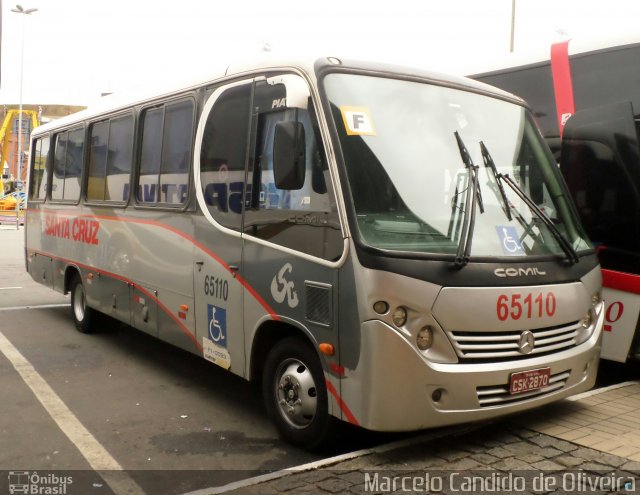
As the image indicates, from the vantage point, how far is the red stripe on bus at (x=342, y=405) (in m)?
4.32

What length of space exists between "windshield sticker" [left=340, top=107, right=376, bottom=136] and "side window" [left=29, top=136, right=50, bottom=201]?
707 centimetres

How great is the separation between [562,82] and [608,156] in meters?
1.33

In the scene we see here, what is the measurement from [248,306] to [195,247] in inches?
40.8

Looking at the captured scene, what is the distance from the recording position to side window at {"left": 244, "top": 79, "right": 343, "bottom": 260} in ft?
14.9

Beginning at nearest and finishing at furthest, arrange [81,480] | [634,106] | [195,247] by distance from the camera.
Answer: [81,480], [195,247], [634,106]

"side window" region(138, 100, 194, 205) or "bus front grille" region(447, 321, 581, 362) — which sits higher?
"side window" region(138, 100, 194, 205)

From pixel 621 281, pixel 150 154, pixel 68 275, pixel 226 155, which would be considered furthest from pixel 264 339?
pixel 68 275

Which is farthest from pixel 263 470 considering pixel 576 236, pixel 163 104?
pixel 163 104

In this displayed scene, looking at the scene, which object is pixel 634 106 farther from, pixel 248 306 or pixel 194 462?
pixel 194 462

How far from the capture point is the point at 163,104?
22.7 ft

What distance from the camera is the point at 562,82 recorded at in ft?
24.5

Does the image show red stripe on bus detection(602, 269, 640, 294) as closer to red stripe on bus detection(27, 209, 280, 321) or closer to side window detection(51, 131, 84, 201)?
red stripe on bus detection(27, 209, 280, 321)

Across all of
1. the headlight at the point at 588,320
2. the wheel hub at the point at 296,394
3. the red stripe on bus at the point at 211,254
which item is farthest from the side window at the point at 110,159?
the headlight at the point at 588,320

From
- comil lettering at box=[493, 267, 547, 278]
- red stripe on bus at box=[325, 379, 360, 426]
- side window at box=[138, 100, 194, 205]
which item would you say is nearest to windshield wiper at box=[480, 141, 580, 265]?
comil lettering at box=[493, 267, 547, 278]
